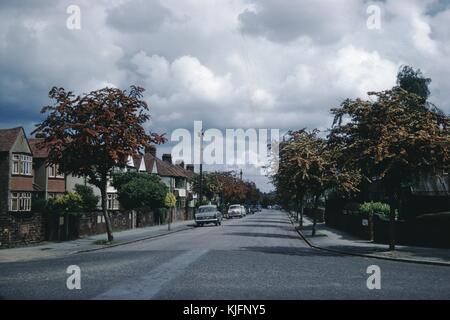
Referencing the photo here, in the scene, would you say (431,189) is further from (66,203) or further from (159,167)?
(159,167)

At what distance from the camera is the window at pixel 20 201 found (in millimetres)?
41625

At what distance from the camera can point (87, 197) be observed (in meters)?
45.4

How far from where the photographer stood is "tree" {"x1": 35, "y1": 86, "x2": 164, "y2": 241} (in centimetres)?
2417

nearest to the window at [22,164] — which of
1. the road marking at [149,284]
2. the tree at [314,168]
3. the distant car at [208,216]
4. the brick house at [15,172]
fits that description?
the brick house at [15,172]

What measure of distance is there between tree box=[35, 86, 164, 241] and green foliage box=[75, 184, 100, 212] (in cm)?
1842

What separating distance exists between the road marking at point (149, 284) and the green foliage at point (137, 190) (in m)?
32.8

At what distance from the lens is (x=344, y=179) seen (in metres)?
30.3

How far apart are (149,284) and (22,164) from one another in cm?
3488

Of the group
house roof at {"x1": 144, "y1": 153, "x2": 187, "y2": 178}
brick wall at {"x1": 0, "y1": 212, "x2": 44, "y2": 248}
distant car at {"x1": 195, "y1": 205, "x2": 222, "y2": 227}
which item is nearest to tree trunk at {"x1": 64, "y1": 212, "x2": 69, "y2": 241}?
brick wall at {"x1": 0, "y1": 212, "x2": 44, "y2": 248}

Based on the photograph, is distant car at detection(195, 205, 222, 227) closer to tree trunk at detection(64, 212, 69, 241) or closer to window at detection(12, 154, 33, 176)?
window at detection(12, 154, 33, 176)

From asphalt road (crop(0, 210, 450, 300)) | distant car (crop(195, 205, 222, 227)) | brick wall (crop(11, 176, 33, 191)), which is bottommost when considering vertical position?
asphalt road (crop(0, 210, 450, 300))

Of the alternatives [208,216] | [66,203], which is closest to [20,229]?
[66,203]

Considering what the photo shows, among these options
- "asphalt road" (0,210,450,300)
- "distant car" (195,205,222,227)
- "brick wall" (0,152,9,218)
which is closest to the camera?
"asphalt road" (0,210,450,300)
